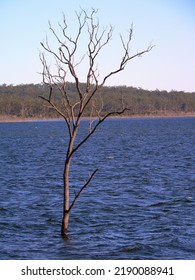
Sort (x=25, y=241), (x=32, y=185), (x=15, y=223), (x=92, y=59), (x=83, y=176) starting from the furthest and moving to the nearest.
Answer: (x=83, y=176)
(x=32, y=185)
(x=15, y=223)
(x=25, y=241)
(x=92, y=59)

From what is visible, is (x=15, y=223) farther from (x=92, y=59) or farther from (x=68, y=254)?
(x=92, y=59)

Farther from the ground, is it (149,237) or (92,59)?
(92,59)

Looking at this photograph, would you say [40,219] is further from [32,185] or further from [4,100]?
[4,100]

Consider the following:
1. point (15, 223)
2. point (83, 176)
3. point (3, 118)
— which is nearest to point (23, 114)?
point (3, 118)

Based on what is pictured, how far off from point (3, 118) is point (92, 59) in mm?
187653

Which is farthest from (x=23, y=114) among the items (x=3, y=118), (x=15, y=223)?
(x=15, y=223)

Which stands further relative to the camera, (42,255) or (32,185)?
(32,185)

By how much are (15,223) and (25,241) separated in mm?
2363

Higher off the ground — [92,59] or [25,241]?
[92,59]

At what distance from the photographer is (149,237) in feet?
50.5
